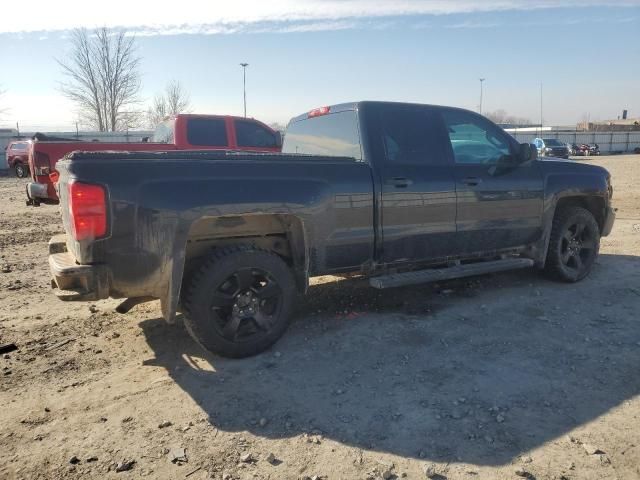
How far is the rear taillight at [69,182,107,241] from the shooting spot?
3426 mm

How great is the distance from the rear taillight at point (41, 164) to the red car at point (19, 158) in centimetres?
1967

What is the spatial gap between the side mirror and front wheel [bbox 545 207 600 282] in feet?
3.04

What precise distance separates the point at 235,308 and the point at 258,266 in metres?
0.37

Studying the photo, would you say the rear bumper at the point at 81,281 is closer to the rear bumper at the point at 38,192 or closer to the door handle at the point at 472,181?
the door handle at the point at 472,181

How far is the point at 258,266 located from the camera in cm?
409

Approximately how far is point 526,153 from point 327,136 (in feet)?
6.74

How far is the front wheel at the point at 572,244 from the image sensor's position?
19.5ft

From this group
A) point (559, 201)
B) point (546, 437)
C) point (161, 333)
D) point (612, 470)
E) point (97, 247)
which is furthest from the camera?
point (559, 201)

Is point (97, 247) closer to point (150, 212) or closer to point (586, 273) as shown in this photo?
point (150, 212)

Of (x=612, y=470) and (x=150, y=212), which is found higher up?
(x=150, y=212)

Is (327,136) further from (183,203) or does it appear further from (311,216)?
(183,203)

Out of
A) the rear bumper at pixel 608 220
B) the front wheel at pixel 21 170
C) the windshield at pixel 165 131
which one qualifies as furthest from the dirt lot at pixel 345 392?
the front wheel at pixel 21 170

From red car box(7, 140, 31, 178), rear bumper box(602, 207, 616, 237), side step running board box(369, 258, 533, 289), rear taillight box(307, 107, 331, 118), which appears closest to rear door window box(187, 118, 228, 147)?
rear taillight box(307, 107, 331, 118)

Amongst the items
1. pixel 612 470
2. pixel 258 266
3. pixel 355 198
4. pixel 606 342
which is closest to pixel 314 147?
pixel 355 198
